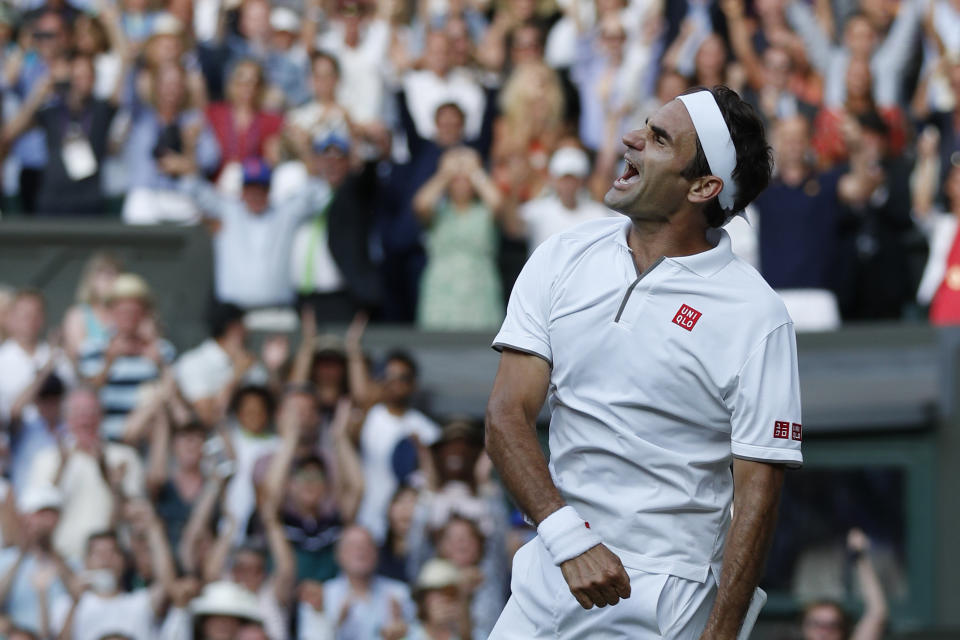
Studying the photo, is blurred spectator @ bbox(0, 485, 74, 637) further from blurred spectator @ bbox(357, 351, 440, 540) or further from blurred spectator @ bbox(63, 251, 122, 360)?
blurred spectator @ bbox(357, 351, 440, 540)

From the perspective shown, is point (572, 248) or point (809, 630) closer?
point (572, 248)

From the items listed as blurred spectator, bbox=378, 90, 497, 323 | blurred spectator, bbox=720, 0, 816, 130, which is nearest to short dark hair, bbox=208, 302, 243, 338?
blurred spectator, bbox=378, 90, 497, 323

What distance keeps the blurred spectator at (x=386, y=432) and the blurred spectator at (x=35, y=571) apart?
1490 mm

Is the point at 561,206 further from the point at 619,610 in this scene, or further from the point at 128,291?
the point at 619,610

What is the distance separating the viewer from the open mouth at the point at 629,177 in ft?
11.9

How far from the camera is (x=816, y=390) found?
10.3m

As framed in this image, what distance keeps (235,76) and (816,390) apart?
3.99m

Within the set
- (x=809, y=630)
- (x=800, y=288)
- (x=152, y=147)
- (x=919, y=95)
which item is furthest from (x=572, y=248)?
(x=919, y=95)

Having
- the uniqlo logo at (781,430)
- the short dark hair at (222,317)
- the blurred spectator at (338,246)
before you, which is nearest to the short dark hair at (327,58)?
the blurred spectator at (338,246)

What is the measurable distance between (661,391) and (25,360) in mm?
6381

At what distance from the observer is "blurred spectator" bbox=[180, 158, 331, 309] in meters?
10.0

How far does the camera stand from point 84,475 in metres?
8.52

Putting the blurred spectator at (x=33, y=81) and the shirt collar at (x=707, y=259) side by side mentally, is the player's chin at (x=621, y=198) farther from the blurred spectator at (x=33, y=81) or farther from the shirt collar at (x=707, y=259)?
the blurred spectator at (x=33, y=81)

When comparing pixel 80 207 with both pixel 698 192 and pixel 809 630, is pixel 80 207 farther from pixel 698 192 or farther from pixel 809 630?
pixel 698 192
